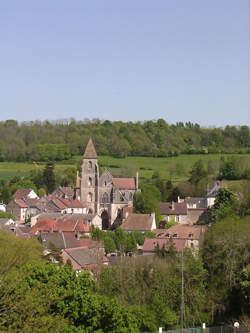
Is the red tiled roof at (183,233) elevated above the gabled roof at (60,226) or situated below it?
above

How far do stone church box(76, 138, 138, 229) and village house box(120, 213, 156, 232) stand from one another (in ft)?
32.6

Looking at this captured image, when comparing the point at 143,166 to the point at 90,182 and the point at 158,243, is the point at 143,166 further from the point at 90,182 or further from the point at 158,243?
the point at 158,243

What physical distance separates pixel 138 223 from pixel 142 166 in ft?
121

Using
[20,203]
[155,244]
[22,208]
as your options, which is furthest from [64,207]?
[155,244]

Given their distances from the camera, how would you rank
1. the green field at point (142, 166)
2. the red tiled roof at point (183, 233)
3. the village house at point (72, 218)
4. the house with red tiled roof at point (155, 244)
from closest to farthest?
the house with red tiled roof at point (155, 244), the red tiled roof at point (183, 233), the village house at point (72, 218), the green field at point (142, 166)

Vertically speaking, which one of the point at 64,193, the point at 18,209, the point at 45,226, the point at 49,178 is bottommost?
the point at 18,209

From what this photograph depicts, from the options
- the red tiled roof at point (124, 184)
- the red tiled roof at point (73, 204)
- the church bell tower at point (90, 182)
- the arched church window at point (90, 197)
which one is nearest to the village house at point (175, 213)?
the red tiled roof at point (124, 184)

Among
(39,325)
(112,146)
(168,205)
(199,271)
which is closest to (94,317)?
(39,325)

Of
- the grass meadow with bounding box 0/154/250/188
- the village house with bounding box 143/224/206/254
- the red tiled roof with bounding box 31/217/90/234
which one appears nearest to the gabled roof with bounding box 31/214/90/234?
the red tiled roof with bounding box 31/217/90/234

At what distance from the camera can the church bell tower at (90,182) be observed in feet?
246

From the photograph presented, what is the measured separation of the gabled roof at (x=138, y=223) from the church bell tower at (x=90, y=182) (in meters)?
12.1

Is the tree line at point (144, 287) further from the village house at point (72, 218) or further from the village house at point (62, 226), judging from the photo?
the village house at point (72, 218)

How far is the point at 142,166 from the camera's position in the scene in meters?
98.4

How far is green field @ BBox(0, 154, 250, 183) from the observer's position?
9388 centimetres
